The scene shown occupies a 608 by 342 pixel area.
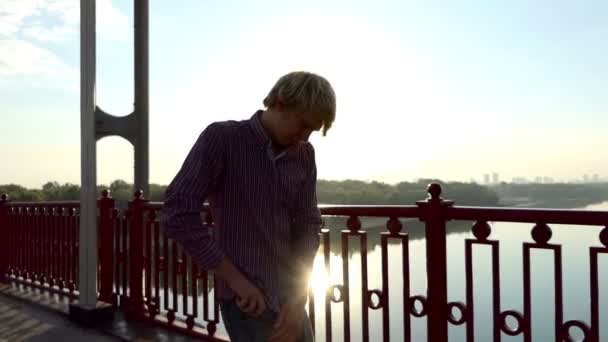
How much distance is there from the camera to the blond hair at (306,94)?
3.94 feet

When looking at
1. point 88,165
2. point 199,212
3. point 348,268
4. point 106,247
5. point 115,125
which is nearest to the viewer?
point 199,212

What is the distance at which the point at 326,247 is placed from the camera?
302 centimetres

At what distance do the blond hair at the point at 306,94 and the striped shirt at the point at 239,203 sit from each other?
11cm

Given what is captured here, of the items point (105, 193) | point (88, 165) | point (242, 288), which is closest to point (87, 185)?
point (88, 165)

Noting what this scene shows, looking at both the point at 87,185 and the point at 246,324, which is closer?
the point at 246,324

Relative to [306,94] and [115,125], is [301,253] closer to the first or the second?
[306,94]

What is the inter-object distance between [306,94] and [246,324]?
0.59m

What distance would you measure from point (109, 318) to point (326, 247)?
2.16 meters

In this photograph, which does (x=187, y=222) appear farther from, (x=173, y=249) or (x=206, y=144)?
(x=173, y=249)

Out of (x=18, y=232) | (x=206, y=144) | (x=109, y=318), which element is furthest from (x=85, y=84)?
(x=206, y=144)

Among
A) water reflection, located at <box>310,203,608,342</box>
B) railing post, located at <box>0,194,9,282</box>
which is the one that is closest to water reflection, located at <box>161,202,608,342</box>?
water reflection, located at <box>310,203,608,342</box>

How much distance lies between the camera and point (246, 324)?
126cm

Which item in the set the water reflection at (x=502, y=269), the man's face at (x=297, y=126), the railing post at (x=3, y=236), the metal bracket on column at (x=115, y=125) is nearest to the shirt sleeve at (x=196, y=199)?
the man's face at (x=297, y=126)

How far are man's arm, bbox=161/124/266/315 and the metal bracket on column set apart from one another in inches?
129
